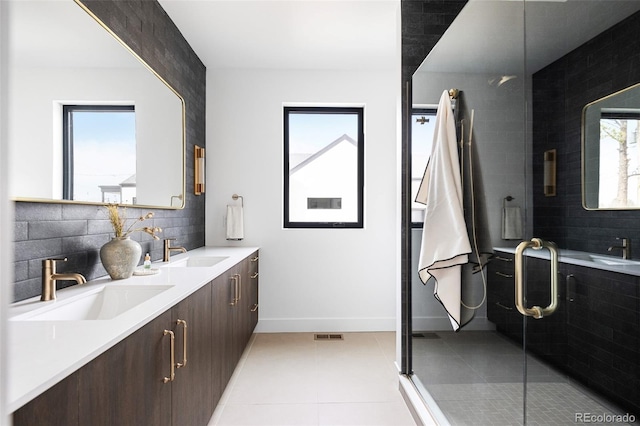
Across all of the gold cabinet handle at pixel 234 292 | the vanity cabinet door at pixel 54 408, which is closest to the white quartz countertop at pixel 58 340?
the vanity cabinet door at pixel 54 408

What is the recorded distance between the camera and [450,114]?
1789 millimetres

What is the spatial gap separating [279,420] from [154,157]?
1763 millimetres

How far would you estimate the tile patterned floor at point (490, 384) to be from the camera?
3.53 ft

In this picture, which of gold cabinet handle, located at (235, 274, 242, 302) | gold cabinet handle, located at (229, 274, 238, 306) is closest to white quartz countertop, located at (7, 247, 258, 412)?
gold cabinet handle, located at (229, 274, 238, 306)

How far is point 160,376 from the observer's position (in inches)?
50.4

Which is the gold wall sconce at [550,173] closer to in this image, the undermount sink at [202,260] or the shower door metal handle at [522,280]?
the shower door metal handle at [522,280]

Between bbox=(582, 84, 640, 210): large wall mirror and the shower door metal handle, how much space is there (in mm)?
173

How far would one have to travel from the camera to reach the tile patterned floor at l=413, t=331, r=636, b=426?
1.08 meters

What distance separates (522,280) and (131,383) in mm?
1211

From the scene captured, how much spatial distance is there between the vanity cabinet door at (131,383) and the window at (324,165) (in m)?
2.62

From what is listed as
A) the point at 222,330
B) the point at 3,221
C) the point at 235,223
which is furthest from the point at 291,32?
the point at 3,221

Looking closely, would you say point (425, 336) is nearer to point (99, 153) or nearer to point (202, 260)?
point (202, 260)

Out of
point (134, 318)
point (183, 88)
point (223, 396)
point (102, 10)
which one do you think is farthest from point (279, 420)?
point (183, 88)

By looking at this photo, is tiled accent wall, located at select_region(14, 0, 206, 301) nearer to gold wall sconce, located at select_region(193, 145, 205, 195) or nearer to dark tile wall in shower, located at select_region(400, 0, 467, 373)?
gold wall sconce, located at select_region(193, 145, 205, 195)
